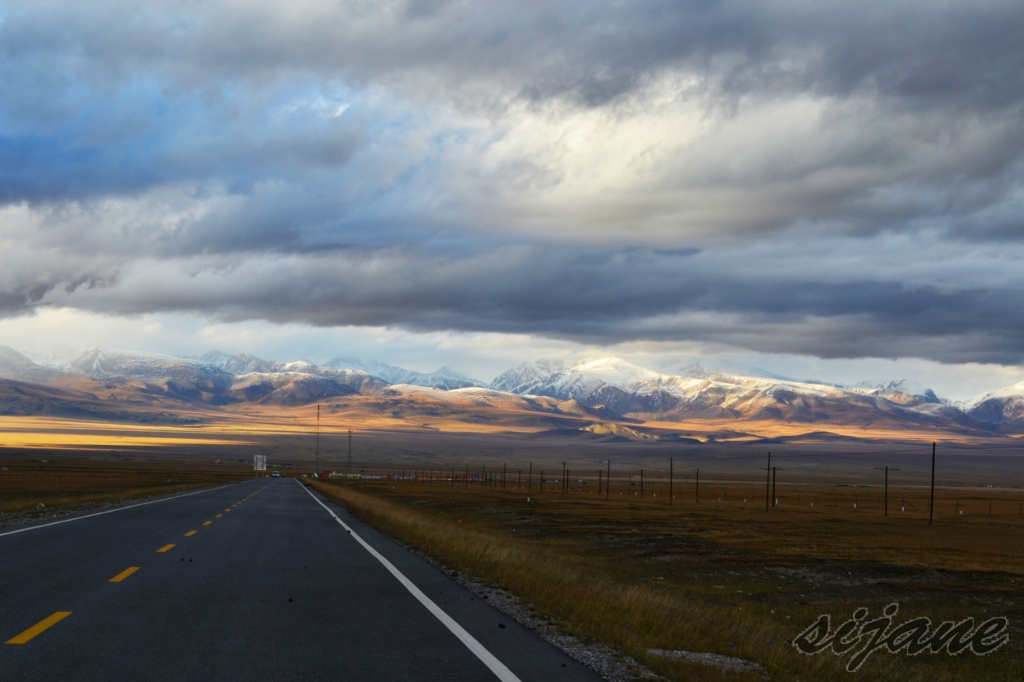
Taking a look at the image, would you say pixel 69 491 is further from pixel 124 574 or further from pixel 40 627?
pixel 40 627

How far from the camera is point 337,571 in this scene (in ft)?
58.6

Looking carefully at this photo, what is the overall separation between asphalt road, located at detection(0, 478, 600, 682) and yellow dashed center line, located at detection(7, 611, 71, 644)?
4cm

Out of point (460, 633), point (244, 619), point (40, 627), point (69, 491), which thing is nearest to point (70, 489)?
point (69, 491)

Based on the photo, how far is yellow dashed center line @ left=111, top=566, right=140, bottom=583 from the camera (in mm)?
15000

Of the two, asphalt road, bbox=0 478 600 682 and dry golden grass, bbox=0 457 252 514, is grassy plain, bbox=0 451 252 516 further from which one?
asphalt road, bbox=0 478 600 682

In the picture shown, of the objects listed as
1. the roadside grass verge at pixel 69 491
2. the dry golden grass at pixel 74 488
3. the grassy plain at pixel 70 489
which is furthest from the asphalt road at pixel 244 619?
the dry golden grass at pixel 74 488

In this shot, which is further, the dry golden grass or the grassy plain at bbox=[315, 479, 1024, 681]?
the dry golden grass

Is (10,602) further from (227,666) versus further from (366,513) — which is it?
(366,513)

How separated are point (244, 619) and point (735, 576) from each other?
2452cm

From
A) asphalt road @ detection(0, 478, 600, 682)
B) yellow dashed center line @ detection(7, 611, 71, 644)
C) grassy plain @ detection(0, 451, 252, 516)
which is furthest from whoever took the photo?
grassy plain @ detection(0, 451, 252, 516)

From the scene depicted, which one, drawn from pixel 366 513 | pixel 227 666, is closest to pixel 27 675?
pixel 227 666

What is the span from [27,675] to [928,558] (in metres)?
40.3

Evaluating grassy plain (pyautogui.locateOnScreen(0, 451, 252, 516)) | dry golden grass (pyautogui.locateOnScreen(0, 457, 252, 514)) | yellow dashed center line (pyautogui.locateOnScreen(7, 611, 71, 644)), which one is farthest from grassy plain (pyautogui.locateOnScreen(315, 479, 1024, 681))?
dry golden grass (pyautogui.locateOnScreen(0, 457, 252, 514))

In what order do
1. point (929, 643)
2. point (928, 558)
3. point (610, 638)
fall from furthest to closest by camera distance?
point (928, 558) → point (929, 643) → point (610, 638)
